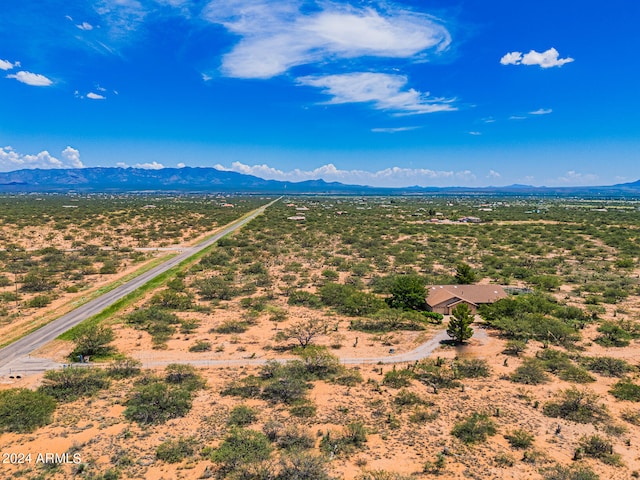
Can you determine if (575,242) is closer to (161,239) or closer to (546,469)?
(546,469)

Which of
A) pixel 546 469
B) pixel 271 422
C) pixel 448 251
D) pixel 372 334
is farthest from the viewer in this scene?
pixel 448 251

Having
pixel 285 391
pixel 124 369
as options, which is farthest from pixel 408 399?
pixel 124 369

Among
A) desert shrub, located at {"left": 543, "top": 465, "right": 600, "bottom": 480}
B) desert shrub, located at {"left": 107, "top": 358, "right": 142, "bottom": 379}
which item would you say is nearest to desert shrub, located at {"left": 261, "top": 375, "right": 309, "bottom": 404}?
desert shrub, located at {"left": 107, "top": 358, "right": 142, "bottom": 379}

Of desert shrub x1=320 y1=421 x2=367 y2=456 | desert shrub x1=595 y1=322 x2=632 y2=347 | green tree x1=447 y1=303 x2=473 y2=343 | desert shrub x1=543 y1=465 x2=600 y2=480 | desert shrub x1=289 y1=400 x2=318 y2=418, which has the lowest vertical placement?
desert shrub x1=289 y1=400 x2=318 y2=418

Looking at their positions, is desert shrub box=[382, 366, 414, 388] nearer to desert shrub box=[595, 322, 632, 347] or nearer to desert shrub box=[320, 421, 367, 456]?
desert shrub box=[320, 421, 367, 456]

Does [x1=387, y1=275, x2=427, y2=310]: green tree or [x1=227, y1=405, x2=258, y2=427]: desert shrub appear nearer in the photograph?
[x1=227, y1=405, x2=258, y2=427]: desert shrub

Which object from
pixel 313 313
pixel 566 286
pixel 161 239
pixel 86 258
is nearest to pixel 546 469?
pixel 313 313
